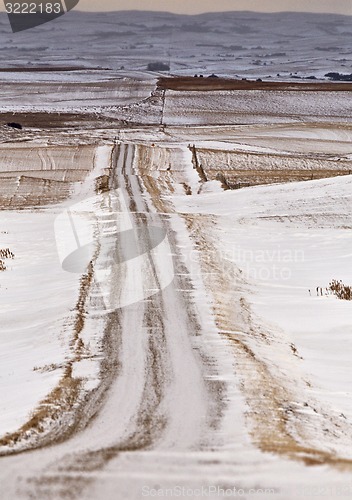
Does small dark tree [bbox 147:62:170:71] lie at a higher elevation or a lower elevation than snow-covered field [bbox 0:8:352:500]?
lower

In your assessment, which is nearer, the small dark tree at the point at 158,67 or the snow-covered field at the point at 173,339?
the snow-covered field at the point at 173,339

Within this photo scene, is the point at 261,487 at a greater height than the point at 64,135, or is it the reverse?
the point at 261,487

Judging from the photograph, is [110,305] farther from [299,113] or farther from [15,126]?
[299,113]

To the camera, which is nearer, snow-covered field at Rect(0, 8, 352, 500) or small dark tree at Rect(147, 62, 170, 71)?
snow-covered field at Rect(0, 8, 352, 500)

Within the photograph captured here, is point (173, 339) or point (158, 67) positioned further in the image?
point (158, 67)

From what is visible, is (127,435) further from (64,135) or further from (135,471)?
(64,135)

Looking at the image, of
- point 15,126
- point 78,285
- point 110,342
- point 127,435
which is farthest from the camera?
point 15,126

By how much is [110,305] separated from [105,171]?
99.3 feet

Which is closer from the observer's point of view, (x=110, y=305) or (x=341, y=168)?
(x=110, y=305)

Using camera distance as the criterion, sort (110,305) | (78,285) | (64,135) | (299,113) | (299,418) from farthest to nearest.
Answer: (299,113) → (64,135) → (78,285) → (110,305) → (299,418)

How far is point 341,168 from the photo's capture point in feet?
156

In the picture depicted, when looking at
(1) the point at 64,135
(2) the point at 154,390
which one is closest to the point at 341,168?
(1) the point at 64,135

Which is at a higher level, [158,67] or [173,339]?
[173,339]

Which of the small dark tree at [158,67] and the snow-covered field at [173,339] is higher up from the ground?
the snow-covered field at [173,339]
